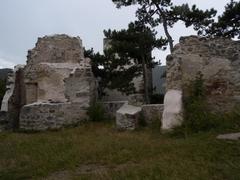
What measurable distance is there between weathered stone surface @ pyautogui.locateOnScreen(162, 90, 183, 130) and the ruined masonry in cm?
381

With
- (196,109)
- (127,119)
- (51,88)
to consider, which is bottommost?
(127,119)

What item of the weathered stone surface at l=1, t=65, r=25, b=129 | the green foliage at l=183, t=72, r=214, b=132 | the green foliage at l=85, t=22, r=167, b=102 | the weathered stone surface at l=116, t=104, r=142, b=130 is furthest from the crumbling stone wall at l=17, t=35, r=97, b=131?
the green foliage at l=183, t=72, r=214, b=132

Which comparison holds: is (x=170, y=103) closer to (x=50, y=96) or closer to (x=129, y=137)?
(x=129, y=137)

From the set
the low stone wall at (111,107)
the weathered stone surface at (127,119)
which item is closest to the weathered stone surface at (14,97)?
the low stone wall at (111,107)

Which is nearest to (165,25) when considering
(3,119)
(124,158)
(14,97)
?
(14,97)

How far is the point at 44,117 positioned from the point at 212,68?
17.2ft

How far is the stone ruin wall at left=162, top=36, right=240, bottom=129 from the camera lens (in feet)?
30.0

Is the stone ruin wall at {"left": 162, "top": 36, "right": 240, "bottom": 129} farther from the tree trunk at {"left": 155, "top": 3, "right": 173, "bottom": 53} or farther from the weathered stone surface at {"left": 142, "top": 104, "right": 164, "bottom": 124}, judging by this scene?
the tree trunk at {"left": 155, "top": 3, "right": 173, "bottom": 53}

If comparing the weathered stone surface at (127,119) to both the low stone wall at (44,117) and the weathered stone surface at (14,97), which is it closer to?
the low stone wall at (44,117)

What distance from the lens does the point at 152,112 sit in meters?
10.5

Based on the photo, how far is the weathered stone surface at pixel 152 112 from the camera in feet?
33.7

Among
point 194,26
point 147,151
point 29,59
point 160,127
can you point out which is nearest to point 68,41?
point 29,59

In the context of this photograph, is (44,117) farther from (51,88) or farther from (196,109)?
(196,109)

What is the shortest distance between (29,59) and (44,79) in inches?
82.8
